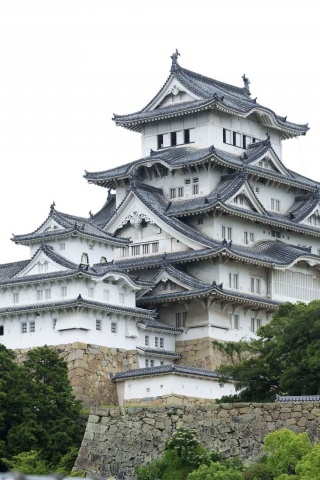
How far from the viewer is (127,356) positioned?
2527 inches

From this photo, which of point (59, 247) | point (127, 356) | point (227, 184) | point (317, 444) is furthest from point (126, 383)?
point (317, 444)

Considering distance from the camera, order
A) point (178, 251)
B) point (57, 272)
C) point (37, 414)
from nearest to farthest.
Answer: point (37, 414), point (57, 272), point (178, 251)

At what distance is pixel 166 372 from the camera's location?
Result: 195 ft

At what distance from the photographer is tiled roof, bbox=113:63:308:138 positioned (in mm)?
73750

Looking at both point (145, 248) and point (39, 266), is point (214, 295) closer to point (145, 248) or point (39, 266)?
point (145, 248)

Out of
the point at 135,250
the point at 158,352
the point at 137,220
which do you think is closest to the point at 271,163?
the point at 137,220

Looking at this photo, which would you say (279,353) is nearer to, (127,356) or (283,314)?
(283,314)

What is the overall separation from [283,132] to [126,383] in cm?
→ 2329

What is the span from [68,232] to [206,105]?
42.0ft

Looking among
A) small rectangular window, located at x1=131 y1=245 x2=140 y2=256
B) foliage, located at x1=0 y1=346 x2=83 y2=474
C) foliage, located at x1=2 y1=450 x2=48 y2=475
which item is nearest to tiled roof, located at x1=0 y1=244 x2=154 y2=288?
small rectangular window, located at x1=131 y1=245 x2=140 y2=256

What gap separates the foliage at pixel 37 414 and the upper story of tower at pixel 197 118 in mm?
22876

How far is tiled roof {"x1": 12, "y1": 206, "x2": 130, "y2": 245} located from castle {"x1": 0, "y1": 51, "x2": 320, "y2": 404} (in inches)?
3.0

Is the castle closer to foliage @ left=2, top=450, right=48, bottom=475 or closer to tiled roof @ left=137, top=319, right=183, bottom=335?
tiled roof @ left=137, top=319, right=183, bottom=335

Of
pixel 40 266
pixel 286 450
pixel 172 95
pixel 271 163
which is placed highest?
pixel 172 95
